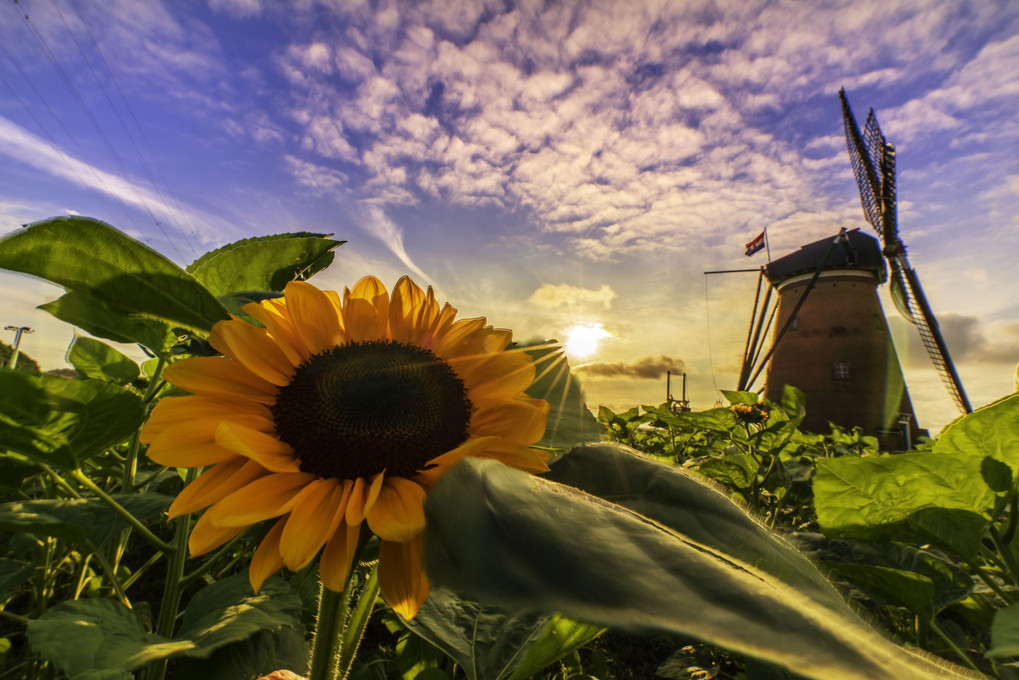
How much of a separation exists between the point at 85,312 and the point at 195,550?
52cm

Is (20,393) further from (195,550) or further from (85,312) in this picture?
(195,550)

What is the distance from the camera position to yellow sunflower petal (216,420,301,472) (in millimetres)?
487

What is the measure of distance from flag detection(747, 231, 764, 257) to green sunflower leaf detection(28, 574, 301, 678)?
1162 inches

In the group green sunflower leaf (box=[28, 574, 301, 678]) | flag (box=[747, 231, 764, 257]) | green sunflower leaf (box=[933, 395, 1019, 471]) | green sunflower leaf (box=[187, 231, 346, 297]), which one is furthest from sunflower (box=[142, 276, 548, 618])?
flag (box=[747, 231, 764, 257])

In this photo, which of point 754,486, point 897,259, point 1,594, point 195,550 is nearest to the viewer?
point 195,550

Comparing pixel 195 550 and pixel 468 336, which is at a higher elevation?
pixel 468 336

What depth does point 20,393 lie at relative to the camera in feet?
2.99

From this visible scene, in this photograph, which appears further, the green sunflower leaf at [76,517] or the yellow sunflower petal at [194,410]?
the green sunflower leaf at [76,517]

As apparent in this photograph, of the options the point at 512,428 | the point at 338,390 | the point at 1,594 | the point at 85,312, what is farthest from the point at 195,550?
the point at 1,594

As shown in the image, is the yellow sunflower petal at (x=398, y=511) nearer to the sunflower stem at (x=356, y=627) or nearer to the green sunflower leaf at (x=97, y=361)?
the sunflower stem at (x=356, y=627)

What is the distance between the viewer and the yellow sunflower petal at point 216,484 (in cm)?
54

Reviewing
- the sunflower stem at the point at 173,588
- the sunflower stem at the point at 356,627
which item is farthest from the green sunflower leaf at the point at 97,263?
the sunflower stem at the point at 173,588

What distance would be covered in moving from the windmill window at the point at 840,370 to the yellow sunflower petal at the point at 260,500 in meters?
24.4

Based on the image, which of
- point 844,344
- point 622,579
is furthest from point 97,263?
point 844,344
